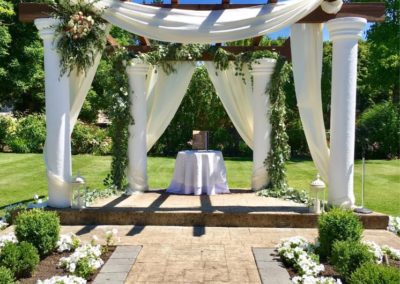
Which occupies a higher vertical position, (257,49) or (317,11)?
(317,11)

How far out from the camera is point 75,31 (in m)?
5.67

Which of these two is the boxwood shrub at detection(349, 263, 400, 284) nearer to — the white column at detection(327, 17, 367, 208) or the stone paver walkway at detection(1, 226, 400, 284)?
the stone paver walkway at detection(1, 226, 400, 284)

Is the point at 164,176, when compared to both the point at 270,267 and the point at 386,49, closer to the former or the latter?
the point at 270,267

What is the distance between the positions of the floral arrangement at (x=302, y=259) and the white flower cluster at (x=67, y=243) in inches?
90.4

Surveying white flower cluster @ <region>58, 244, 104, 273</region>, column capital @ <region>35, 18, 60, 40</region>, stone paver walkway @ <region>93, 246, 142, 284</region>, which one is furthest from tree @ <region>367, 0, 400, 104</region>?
white flower cluster @ <region>58, 244, 104, 273</region>

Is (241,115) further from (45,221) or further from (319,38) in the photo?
(45,221)

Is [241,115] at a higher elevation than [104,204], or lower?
higher

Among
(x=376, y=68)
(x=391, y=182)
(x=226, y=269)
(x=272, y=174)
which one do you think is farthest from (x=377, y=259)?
(x=376, y=68)

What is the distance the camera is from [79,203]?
611cm

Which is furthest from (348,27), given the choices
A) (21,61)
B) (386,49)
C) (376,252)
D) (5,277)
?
(21,61)

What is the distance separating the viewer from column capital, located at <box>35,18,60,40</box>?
5852 millimetres

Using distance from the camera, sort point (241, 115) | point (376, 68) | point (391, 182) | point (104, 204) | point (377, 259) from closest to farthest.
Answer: point (377, 259) → point (104, 204) → point (241, 115) → point (391, 182) → point (376, 68)

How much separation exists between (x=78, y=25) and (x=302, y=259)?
416 centimetres

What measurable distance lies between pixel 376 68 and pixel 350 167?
1551cm
